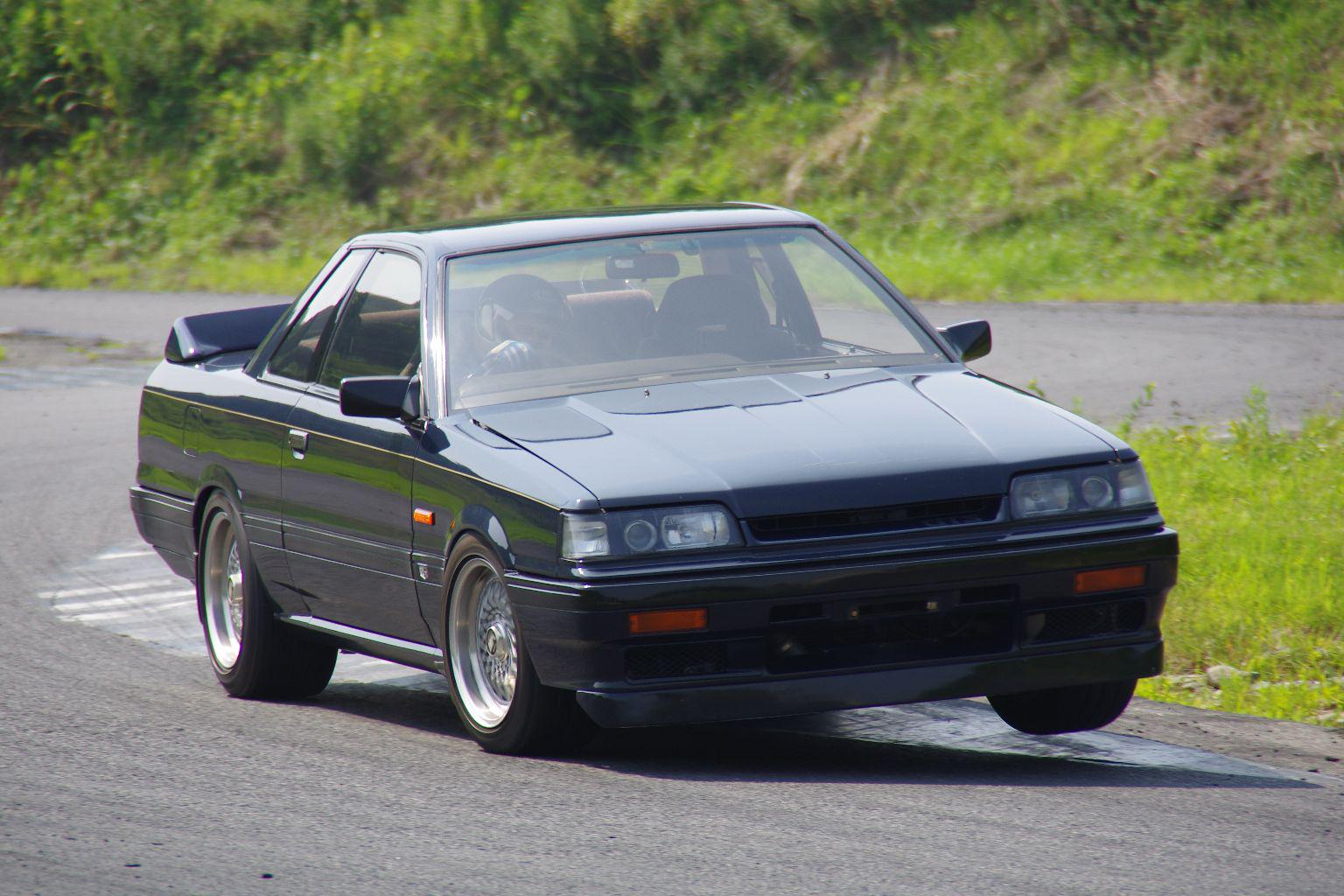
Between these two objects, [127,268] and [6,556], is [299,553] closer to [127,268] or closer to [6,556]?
[6,556]

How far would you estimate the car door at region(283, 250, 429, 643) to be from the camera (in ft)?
20.8

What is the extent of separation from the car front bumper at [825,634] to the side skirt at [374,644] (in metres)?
0.80

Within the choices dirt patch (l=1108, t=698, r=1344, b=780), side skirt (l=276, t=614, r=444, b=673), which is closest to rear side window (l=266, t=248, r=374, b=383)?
side skirt (l=276, t=614, r=444, b=673)

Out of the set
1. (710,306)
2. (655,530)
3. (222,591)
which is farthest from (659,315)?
(222,591)

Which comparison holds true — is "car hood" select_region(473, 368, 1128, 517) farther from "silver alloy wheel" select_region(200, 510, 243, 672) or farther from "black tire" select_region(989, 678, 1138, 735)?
"silver alloy wheel" select_region(200, 510, 243, 672)

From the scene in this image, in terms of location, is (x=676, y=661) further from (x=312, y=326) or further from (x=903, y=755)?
(x=312, y=326)

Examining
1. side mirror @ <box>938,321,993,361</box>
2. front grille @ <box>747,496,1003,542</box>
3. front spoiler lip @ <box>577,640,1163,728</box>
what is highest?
side mirror @ <box>938,321,993,361</box>

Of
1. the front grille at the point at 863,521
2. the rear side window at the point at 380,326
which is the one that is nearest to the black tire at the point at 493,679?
the front grille at the point at 863,521

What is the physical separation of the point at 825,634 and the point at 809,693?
0.56 feet

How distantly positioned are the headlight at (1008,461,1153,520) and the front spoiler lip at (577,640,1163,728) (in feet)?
1.39

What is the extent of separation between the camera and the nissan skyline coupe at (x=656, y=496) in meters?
5.36

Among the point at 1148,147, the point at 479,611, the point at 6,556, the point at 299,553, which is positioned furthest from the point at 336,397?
the point at 1148,147

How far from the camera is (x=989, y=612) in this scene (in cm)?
552

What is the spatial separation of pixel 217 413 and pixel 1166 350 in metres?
9.63
